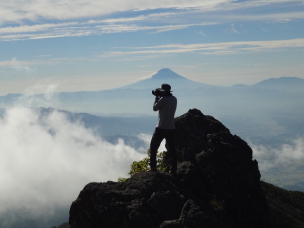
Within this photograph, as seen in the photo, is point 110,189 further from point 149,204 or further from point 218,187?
point 218,187

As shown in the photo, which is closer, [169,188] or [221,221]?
[221,221]

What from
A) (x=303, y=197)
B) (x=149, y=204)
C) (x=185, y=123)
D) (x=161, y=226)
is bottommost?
(x=161, y=226)

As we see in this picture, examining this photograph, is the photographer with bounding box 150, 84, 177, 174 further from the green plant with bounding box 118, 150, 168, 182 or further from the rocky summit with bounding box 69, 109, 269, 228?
the green plant with bounding box 118, 150, 168, 182

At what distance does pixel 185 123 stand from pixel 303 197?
18.2 m

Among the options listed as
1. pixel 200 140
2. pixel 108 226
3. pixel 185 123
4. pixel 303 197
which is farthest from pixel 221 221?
pixel 303 197

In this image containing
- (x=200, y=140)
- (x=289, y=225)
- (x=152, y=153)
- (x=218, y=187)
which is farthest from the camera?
(x=200, y=140)

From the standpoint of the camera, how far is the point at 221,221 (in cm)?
1221

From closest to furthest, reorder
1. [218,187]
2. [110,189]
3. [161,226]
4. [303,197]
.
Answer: [161,226]
[110,189]
[218,187]
[303,197]

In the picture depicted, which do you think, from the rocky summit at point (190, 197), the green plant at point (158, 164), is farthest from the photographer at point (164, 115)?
the green plant at point (158, 164)

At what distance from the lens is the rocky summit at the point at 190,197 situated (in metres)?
12.5

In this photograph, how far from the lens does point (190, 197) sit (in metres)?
14.0

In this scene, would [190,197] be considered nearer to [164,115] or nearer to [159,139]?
[159,139]

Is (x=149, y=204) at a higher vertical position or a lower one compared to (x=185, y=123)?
lower

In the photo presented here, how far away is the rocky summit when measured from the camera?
12492mm
